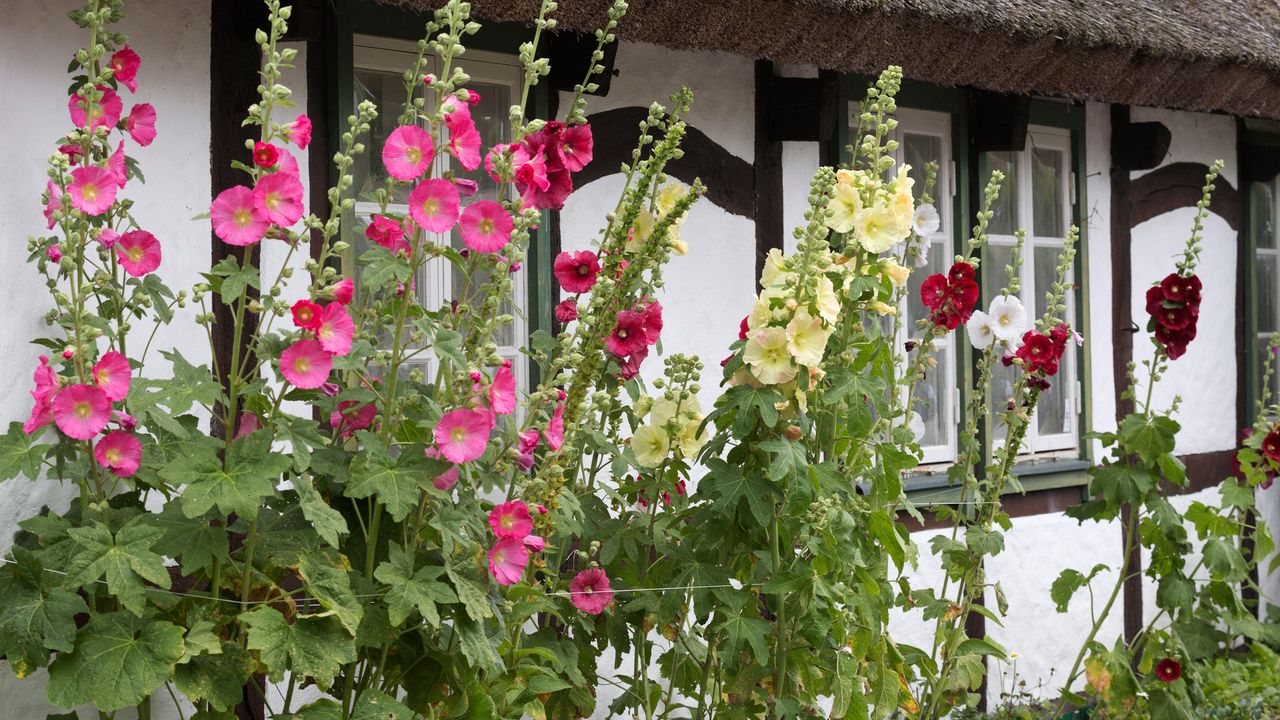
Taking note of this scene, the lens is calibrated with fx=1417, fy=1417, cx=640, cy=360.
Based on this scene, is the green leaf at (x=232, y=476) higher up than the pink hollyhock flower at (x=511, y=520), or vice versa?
the green leaf at (x=232, y=476)

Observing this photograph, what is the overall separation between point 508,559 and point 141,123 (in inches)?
40.8

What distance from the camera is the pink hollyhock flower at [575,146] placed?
8.37 ft

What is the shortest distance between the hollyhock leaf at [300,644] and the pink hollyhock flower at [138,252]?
0.66 m

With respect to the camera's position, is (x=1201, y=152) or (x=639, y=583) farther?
(x=1201, y=152)

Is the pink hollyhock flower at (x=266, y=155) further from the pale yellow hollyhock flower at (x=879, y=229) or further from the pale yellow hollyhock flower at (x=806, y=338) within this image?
the pale yellow hollyhock flower at (x=879, y=229)

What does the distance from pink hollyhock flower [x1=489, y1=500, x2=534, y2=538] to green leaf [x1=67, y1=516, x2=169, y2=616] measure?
21.3 inches

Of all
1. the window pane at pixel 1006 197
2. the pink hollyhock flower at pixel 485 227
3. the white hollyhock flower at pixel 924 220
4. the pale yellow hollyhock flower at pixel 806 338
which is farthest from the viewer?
the window pane at pixel 1006 197

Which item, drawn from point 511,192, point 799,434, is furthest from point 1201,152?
point 799,434

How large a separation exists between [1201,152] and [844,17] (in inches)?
115

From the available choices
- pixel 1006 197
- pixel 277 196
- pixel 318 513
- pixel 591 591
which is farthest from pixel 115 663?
pixel 1006 197

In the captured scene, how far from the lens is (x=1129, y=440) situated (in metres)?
4.28

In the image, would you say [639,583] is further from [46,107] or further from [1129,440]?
[1129,440]

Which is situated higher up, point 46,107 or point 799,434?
point 46,107

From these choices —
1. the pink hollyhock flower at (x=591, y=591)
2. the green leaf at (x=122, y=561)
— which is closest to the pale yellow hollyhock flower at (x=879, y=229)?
the pink hollyhock flower at (x=591, y=591)
